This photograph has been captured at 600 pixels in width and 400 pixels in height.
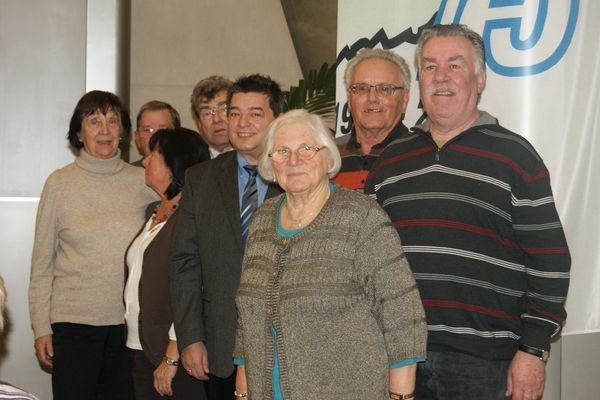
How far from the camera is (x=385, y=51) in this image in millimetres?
3568

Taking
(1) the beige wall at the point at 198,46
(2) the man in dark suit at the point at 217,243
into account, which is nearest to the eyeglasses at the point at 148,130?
(2) the man in dark suit at the point at 217,243

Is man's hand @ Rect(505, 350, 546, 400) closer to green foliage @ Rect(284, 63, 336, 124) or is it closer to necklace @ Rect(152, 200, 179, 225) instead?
necklace @ Rect(152, 200, 179, 225)

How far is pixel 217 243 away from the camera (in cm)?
324

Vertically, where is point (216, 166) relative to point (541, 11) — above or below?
below

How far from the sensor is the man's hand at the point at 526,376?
8.70ft

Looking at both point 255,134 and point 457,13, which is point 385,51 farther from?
point 255,134

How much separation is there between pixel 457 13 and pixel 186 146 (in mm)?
1382

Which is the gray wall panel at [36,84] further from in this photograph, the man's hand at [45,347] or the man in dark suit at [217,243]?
the man in dark suit at [217,243]

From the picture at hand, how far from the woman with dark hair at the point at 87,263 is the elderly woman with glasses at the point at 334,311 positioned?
1664mm

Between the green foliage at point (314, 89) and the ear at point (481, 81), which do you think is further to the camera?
the green foliage at point (314, 89)

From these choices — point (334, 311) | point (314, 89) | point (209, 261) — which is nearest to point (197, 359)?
point (209, 261)

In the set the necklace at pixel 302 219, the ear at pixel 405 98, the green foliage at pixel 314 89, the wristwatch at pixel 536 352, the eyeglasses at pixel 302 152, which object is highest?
the green foliage at pixel 314 89

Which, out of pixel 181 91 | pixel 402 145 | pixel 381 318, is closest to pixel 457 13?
pixel 402 145

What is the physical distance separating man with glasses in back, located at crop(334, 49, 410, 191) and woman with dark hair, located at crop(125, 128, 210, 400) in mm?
783
